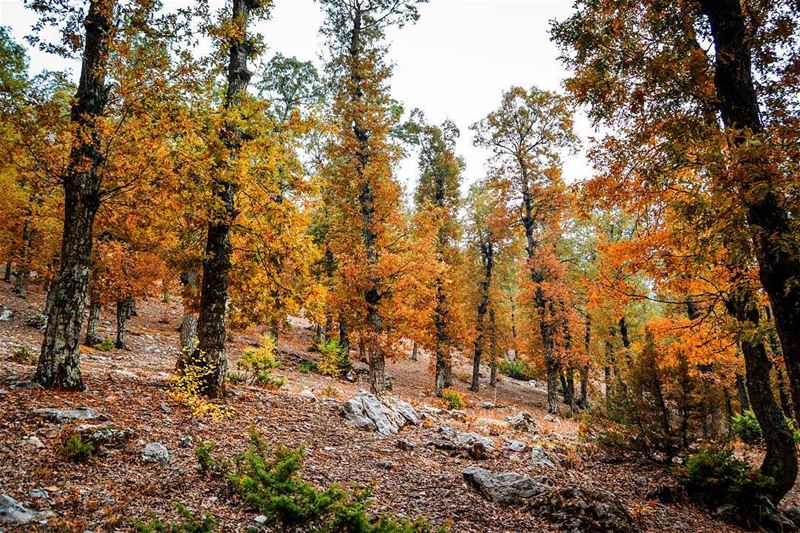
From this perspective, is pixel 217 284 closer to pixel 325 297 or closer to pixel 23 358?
pixel 325 297

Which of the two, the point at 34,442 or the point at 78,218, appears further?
the point at 78,218

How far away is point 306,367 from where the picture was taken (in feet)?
59.8

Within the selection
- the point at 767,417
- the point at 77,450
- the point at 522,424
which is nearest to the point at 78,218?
the point at 77,450

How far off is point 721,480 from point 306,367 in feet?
49.2

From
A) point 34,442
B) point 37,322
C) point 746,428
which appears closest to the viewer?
point 34,442

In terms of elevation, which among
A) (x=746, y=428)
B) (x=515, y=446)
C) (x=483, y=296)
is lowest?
(x=746, y=428)

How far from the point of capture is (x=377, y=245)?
1481cm

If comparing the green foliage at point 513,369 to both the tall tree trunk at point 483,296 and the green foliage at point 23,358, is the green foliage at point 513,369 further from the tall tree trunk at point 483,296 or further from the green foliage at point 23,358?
the green foliage at point 23,358

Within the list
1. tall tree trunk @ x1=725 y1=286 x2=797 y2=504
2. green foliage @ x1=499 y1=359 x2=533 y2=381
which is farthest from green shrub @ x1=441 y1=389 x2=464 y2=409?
green foliage @ x1=499 y1=359 x2=533 y2=381

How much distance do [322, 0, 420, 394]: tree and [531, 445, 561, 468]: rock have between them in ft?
20.6

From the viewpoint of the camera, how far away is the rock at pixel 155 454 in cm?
521

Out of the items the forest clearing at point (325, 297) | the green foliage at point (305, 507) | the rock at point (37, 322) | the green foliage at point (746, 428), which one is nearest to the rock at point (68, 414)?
the forest clearing at point (325, 297)

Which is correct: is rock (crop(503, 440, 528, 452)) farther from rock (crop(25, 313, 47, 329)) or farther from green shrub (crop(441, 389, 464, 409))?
rock (crop(25, 313, 47, 329))

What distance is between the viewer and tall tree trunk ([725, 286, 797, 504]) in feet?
21.4
